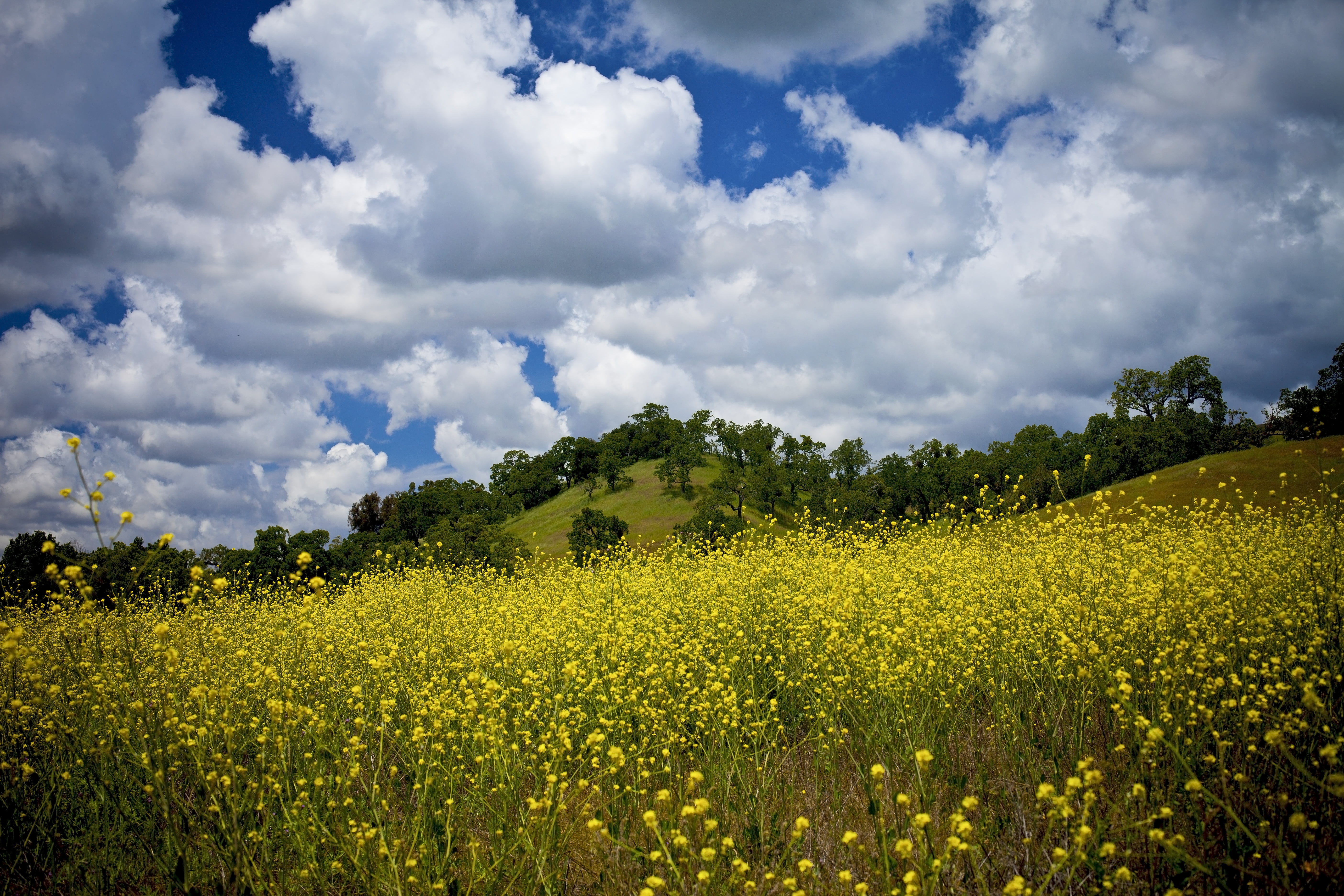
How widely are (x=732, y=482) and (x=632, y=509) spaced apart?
14750 millimetres

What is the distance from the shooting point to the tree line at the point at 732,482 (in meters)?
22.5

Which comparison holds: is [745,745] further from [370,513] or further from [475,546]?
[370,513]

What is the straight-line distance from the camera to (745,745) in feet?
17.1

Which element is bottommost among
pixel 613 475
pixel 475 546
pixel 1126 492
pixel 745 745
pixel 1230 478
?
pixel 745 745

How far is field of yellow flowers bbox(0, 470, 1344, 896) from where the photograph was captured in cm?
353

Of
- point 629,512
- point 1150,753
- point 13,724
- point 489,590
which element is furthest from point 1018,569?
point 629,512

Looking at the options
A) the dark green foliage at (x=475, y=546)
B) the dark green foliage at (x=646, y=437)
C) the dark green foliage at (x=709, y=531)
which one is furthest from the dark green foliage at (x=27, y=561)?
the dark green foliage at (x=646, y=437)

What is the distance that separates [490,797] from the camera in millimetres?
5152

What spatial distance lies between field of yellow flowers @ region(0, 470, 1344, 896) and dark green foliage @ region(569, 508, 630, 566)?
16175mm

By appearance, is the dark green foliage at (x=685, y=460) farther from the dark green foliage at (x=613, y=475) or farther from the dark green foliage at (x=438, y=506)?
the dark green foliage at (x=438, y=506)

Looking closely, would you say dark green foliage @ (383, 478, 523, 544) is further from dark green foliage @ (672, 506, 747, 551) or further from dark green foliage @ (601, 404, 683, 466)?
dark green foliage @ (672, 506, 747, 551)

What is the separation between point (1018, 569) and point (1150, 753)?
4598mm

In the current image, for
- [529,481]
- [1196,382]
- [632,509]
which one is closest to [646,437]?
[529,481]

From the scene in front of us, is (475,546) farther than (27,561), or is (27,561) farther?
(27,561)
